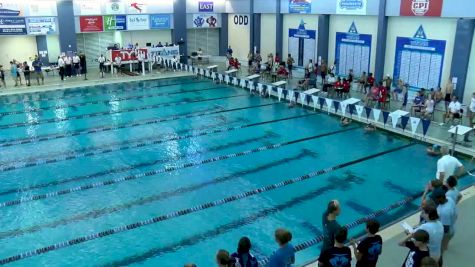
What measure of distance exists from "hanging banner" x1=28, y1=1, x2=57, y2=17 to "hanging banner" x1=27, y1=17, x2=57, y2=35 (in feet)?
0.66

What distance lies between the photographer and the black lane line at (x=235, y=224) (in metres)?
6.00

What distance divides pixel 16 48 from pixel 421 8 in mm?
17922

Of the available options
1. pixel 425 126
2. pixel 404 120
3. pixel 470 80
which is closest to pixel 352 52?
pixel 470 80

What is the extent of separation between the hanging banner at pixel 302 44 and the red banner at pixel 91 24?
949 cm

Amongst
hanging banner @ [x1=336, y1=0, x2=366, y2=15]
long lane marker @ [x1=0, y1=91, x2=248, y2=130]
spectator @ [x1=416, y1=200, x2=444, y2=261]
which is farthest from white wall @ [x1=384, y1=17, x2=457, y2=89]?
spectator @ [x1=416, y1=200, x2=444, y2=261]

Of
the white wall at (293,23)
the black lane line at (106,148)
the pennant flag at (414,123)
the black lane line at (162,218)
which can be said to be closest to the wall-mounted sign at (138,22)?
the white wall at (293,23)

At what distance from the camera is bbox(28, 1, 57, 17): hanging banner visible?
63.5 feet

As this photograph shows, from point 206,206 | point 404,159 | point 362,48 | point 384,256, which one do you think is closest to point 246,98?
point 362,48

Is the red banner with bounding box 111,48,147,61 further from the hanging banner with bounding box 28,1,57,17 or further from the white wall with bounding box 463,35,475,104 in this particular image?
the white wall with bounding box 463,35,475,104

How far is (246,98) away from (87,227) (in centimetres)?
973

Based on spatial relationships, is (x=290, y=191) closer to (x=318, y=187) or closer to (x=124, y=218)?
(x=318, y=187)

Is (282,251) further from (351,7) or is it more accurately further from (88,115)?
(351,7)

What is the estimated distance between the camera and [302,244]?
6230 millimetres

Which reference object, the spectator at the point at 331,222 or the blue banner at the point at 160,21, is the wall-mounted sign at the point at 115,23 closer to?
the blue banner at the point at 160,21
